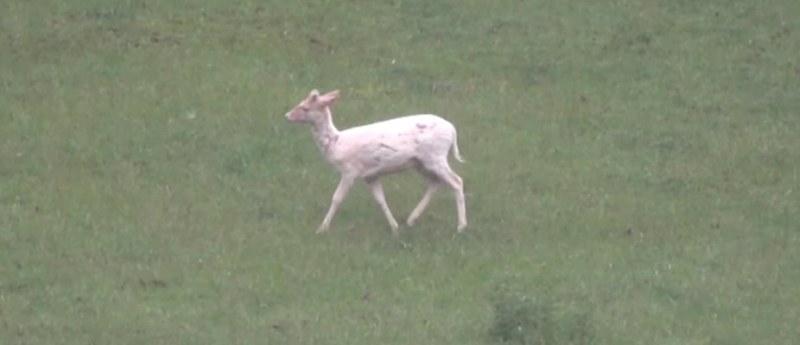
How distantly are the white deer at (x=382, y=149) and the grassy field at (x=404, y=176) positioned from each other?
0.30 metres

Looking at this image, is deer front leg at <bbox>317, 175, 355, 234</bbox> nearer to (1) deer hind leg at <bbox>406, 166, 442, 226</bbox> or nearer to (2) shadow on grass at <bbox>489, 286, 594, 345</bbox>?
(1) deer hind leg at <bbox>406, 166, 442, 226</bbox>

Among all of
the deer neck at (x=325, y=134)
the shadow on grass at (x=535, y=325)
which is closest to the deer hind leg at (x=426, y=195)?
the deer neck at (x=325, y=134)

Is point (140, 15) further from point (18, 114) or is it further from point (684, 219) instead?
point (684, 219)

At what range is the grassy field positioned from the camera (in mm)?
12766

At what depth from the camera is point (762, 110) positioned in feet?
59.5

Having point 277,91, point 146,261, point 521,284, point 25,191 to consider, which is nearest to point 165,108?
point 277,91

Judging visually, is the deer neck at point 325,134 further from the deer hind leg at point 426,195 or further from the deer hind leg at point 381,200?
the deer hind leg at point 426,195

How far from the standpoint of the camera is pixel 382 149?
46.9ft

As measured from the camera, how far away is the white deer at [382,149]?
14305 mm

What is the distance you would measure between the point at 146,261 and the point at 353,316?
1.85m

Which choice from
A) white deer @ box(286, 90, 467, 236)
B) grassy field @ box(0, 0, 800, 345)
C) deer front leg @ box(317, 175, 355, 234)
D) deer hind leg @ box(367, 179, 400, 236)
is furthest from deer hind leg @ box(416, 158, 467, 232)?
deer front leg @ box(317, 175, 355, 234)

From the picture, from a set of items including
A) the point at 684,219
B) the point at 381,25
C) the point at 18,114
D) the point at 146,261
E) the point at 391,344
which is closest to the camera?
the point at 391,344

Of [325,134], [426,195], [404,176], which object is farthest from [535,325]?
[404,176]

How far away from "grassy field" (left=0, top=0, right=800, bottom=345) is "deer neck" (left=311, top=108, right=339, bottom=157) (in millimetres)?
595
